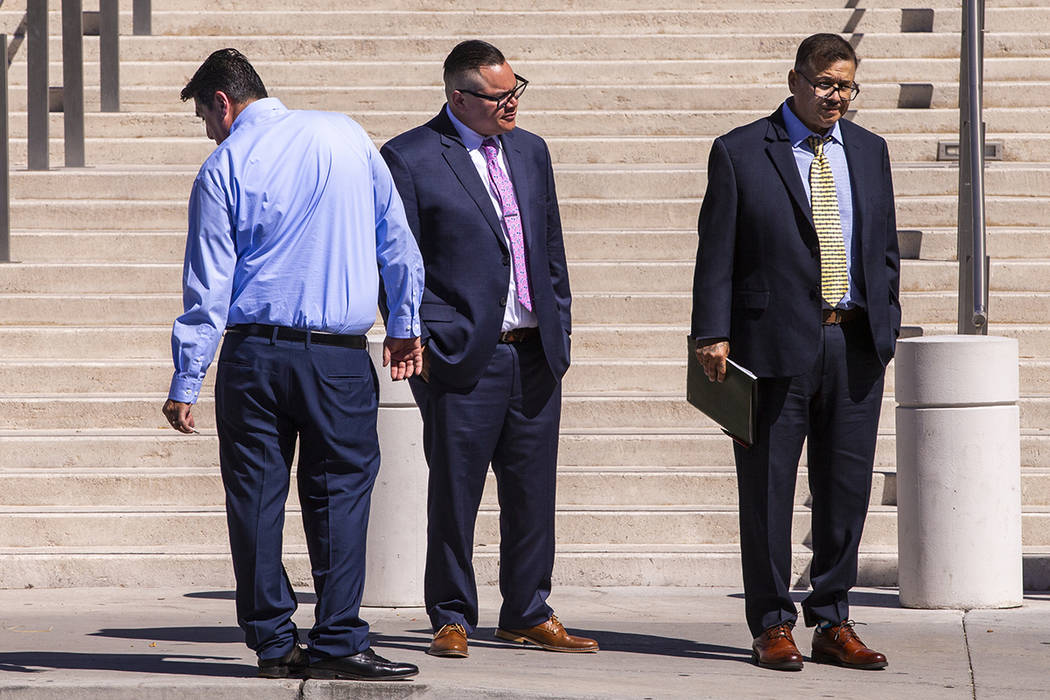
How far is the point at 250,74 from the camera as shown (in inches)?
212

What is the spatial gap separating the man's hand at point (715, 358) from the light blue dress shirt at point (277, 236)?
116cm

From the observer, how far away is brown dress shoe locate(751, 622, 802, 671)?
5.64 metres

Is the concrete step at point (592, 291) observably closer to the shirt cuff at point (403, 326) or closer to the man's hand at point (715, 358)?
the man's hand at point (715, 358)

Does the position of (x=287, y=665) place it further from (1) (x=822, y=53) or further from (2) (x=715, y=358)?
(1) (x=822, y=53)

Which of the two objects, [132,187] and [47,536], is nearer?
[47,536]

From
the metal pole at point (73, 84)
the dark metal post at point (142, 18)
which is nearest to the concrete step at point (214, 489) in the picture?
the metal pole at point (73, 84)

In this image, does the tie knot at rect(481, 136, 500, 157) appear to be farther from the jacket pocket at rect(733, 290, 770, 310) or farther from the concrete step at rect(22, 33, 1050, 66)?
the concrete step at rect(22, 33, 1050, 66)

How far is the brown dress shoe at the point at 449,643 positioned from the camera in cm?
575

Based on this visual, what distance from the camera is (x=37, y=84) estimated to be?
10.1 meters

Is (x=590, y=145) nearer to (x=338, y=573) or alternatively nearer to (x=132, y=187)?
(x=132, y=187)

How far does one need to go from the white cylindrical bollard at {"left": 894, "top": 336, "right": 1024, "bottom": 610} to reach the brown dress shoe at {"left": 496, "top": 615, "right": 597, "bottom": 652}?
1517 millimetres

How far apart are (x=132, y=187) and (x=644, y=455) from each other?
3534mm

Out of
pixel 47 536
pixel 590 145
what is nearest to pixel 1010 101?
pixel 590 145

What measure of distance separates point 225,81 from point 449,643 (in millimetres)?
1986
